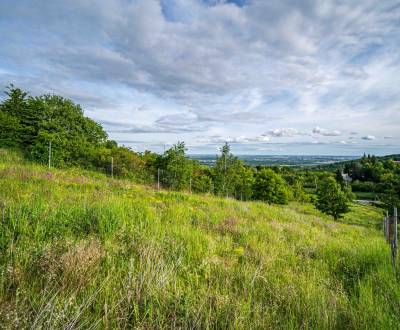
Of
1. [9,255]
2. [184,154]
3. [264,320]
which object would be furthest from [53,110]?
[264,320]

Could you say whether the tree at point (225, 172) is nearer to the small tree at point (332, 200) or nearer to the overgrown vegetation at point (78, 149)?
the overgrown vegetation at point (78, 149)

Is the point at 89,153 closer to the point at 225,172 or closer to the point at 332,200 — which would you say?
the point at 225,172

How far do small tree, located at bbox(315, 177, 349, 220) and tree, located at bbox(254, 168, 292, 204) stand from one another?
7.02 m

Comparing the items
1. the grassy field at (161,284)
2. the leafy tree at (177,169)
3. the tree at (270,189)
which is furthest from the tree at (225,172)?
the grassy field at (161,284)

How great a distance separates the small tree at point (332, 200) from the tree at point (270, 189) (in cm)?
702

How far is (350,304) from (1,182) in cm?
861

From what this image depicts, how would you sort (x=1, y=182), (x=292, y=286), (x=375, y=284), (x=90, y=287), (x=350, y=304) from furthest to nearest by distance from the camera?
1. (x=1, y=182)
2. (x=375, y=284)
3. (x=292, y=286)
4. (x=350, y=304)
5. (x=90, y=287)

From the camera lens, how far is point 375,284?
2717mm

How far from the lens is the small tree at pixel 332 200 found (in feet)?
132

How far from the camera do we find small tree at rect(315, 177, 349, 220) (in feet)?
132

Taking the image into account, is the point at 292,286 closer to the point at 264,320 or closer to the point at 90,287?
the point at 264,320

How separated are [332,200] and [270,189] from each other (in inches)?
455

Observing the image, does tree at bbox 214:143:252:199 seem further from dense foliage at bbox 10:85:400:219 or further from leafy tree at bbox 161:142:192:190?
leafy tree at bbox 161:142:192:190

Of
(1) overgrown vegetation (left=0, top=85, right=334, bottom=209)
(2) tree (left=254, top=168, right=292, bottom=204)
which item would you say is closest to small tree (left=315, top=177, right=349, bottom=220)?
(2) tree (left=254, top=168, right=292, bottom=204)
